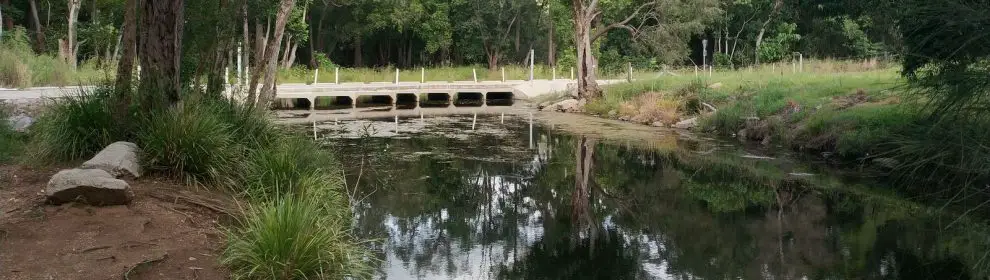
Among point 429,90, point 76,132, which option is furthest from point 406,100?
point 76,132

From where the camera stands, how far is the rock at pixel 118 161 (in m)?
7.55

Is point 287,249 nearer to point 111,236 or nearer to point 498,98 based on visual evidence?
point 111,236

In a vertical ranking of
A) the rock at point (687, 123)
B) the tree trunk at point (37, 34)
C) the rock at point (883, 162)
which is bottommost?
the rock at point (883, 162)

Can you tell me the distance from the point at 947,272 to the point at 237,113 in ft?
26.8

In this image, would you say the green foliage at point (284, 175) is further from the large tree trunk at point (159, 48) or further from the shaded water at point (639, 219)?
the large tree trunk at point (159, 48)

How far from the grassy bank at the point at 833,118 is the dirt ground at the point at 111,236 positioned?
5759 mm

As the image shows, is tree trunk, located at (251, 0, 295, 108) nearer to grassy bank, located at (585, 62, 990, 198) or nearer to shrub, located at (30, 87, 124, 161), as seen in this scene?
shrub, located at (30, 87, 124, 161)

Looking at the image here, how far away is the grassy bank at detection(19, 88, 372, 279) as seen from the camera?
7129 millimetres

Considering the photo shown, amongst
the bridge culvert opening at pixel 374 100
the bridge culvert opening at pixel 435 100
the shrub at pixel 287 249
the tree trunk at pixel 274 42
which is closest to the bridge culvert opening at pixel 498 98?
the bridge culvert opening at pixel 435 100

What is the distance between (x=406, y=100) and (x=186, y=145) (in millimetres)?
27957

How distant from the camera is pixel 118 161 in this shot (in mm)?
7773

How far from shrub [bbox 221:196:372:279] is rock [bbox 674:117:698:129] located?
1622 centimetres

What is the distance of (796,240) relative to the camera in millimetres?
9625

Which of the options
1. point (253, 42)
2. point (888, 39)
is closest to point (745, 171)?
point (888, 39)
